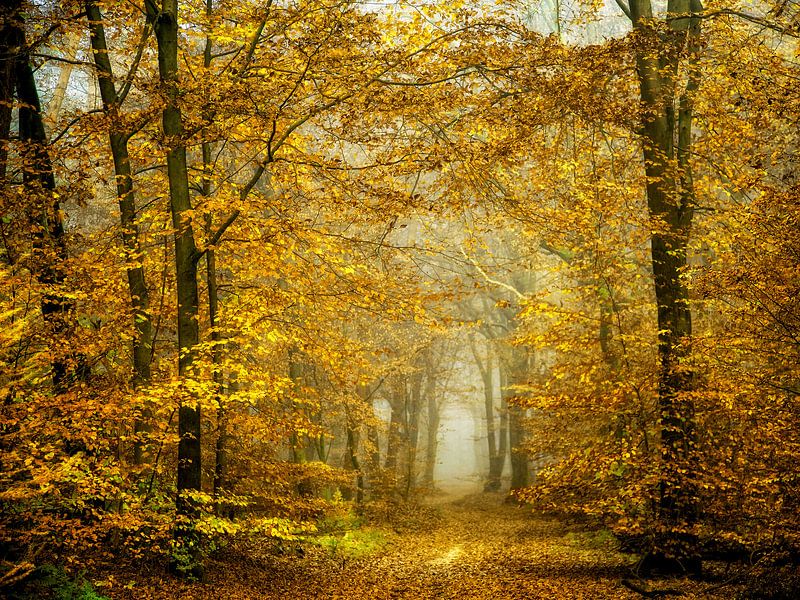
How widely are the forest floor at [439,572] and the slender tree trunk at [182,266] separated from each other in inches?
40.5

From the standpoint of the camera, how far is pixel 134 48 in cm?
1101

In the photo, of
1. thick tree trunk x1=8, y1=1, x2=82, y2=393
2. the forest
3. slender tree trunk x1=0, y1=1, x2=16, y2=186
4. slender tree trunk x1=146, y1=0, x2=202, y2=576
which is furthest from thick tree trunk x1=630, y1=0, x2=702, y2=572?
slender tree trunk x1=0, y1=1, x2=16, y2=186

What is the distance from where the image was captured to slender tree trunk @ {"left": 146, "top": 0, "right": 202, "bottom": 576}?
9039 mm

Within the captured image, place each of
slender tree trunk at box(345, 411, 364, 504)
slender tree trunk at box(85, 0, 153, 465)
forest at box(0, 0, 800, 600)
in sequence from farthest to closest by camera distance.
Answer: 1. slender tree trunk at box(345, 411, 364, 504)
2. slender tree trunk at box(85, 0, 153, 465)
3. forest at box(0, 0, 800, 600)

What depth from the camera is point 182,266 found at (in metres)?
9.58

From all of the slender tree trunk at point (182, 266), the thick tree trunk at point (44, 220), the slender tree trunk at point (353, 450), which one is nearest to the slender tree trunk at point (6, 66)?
the thick tree trunk at point (44, 220)

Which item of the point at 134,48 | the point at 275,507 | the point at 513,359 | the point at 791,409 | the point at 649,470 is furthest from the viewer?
the point at 513,359

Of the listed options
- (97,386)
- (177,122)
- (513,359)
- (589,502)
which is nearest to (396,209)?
(177,122)

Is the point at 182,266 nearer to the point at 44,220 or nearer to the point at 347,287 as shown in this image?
the point at 44,220

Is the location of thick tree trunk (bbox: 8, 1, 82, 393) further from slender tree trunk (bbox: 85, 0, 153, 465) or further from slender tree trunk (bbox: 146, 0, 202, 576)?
slender tree trunk (bbox: 146, 0, 202, 576)

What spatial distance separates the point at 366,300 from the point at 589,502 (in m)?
4.68

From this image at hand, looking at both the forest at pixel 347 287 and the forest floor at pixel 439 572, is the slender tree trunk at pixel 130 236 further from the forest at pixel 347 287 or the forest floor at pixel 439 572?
the forest floor at pixel 439 572

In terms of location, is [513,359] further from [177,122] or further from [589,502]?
[177,122]

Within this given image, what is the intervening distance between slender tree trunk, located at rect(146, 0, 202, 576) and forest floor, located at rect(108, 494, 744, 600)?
1.03 m
